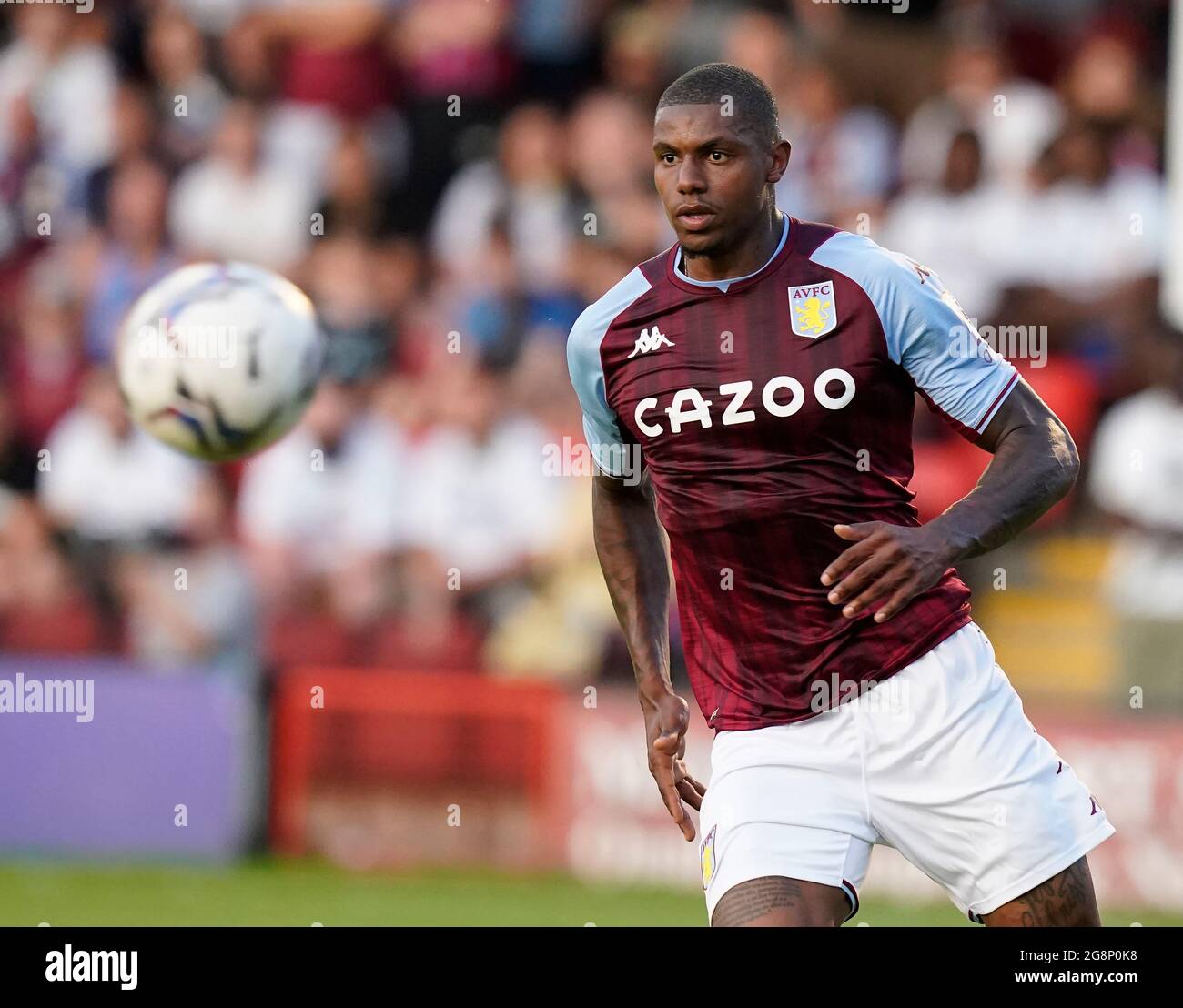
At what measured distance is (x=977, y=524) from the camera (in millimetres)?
4578

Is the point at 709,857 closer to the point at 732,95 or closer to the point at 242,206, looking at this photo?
the point at 732,95

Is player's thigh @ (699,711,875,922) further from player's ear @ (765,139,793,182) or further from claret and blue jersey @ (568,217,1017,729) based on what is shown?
player's ear @ (765,139,793,182)

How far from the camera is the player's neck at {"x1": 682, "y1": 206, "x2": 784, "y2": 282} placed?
5.09 meters

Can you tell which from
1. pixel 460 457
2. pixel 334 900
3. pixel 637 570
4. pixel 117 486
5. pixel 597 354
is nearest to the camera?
pixel 597 354

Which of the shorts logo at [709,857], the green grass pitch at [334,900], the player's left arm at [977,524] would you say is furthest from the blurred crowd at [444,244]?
the shorts logo at [709,857]

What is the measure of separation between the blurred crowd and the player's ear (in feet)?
17.5

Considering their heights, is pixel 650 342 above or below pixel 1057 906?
above

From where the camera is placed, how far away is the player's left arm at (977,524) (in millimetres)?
4453

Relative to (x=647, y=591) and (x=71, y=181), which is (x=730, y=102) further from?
(x=71, y=181)

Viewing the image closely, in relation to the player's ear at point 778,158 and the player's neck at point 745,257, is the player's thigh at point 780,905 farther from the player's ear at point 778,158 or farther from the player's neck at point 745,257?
the player's ear at point 778,158

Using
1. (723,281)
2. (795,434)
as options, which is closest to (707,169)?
(723,281)

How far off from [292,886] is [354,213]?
15.9 ft

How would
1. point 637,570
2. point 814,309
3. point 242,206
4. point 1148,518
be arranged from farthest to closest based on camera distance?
point 242,206
point 1148,518
point 637,570
point 814,309

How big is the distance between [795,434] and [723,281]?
490mm
